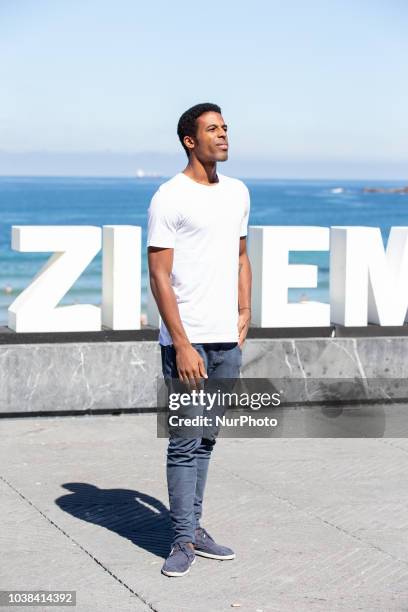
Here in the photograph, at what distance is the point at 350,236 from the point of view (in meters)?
9.59

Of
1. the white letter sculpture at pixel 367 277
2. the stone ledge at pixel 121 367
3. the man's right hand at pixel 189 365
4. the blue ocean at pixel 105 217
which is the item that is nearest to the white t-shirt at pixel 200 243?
the man's right hand at pixel 189 365

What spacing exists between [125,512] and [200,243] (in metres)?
1.84

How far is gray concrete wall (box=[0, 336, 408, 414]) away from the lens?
345 inches

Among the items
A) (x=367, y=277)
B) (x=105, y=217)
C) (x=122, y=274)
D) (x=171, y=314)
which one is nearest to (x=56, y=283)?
(x=122, y=274)

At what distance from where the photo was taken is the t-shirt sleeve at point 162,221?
5.19m

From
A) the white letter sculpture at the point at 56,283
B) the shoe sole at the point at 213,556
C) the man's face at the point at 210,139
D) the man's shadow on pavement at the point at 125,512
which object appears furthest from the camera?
the white letter sculpture at the point at 56,283

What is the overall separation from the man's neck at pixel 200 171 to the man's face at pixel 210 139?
0.03 meters

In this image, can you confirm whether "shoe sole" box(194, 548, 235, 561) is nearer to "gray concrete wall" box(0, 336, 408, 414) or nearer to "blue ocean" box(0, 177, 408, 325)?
"gray concrete wall" box(0, 336, 408, 414)

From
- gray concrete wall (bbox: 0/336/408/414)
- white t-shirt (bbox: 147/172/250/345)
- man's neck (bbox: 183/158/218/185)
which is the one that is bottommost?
gray concrete wall (bbox: 0/336/408/414)

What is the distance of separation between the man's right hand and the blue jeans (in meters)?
0.10

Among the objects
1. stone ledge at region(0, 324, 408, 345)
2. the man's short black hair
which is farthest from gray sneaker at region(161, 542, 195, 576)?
stone ledge at region(0, 324, 408, 345)

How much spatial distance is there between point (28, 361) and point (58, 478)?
1788 millimetres

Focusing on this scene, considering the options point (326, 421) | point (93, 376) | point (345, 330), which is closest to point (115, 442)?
point (93, 376)

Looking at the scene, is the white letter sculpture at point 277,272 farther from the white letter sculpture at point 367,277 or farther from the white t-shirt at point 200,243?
the white t-shirt at point 200,243
